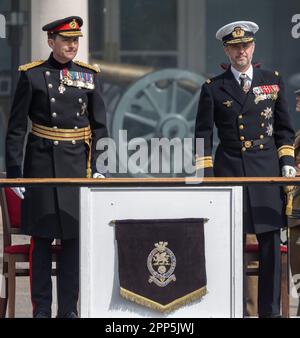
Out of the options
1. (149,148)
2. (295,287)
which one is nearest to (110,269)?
(295,287)

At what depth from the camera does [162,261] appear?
7410mm

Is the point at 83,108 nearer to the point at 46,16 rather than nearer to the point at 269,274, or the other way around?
the point at 269,274

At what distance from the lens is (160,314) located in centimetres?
745

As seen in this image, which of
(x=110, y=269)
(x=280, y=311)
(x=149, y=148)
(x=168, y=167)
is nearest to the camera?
(x=110, y=269)

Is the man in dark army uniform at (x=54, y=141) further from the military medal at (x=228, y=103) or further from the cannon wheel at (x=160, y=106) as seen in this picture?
the cannon wheel at (x=160, y=106)

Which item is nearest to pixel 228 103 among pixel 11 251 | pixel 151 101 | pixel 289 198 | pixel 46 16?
pixel 289 198

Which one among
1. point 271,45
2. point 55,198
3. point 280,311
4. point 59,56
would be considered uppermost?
point 271,45

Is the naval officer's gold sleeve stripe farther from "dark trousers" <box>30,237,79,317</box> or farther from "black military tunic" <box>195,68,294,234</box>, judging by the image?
"dark trousers" <box>30,237,79,317</box>

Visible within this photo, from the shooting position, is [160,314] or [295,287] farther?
[295,287]

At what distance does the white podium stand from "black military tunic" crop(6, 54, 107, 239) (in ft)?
1.78

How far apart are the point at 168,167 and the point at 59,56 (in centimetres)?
393

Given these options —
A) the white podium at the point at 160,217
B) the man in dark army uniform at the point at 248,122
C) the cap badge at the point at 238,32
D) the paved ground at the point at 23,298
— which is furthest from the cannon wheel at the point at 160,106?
the white podium at the point at 160,217

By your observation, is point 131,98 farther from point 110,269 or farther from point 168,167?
point 110,269

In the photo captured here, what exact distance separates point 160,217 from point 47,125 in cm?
99
